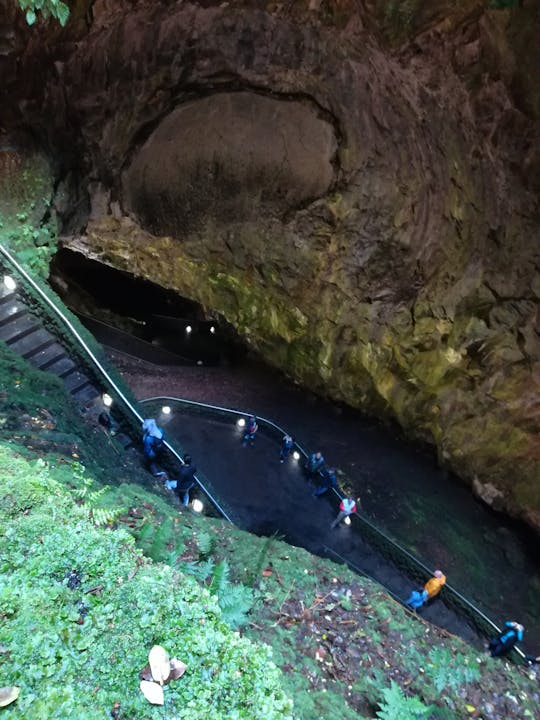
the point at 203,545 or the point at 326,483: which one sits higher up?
the point at 203,545

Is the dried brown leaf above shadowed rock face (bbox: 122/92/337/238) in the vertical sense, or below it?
below

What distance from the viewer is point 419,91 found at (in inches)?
354

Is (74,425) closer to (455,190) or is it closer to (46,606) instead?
(46,606)

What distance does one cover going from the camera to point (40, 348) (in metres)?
7.59

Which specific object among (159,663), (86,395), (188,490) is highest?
(159,663)

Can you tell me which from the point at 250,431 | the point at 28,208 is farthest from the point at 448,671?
the point at 28,208

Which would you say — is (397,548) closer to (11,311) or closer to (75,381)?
(75,381)

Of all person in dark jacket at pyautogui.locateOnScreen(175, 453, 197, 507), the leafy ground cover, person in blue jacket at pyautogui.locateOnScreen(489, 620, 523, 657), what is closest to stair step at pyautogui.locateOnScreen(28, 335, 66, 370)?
the leafy ground cover

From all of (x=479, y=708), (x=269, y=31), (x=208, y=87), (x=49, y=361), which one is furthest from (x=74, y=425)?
(x=269, y=31)

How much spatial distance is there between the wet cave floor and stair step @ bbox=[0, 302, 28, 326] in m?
4.65

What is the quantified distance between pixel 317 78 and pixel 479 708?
33.3 ft

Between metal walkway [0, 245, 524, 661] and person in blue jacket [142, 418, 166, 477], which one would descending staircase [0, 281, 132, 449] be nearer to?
metal walkway [0, 245, 524, 661]

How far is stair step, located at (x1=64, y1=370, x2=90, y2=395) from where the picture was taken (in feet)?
24.8

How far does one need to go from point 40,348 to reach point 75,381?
783 mm
